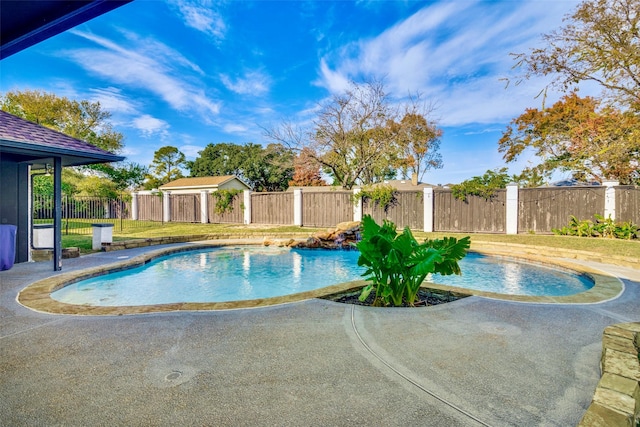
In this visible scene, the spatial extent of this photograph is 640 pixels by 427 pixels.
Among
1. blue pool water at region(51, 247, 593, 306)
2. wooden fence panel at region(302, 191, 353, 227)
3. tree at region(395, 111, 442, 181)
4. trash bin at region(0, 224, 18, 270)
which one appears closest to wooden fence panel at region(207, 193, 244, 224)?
wooden fence panel at region(302, 191, 353, 227)

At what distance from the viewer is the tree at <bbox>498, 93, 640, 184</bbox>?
8.60 meters

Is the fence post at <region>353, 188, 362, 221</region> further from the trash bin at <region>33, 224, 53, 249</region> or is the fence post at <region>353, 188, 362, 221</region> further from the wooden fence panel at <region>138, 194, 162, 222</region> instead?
the wooden fence panel at <region>138, 194, 162, 222</region>

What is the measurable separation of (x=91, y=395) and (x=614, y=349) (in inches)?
138

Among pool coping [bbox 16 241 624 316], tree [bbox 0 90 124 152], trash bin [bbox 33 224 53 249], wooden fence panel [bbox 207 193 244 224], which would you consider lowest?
pool coping [bbox 16 241 624 316]

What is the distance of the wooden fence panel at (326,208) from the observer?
587 inches

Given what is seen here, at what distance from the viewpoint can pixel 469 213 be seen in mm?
12570

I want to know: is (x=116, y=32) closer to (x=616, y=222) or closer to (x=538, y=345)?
(x=538, y=345)

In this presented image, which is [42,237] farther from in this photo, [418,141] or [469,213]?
[418,141]

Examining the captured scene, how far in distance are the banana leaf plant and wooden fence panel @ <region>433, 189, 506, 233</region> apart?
30.7 ft

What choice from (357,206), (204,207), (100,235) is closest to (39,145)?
(100,235)

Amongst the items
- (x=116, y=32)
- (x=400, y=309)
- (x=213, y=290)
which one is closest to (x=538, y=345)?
(x=400, y=309)

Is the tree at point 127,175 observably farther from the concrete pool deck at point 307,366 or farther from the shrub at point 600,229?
the shrub at point 600,229

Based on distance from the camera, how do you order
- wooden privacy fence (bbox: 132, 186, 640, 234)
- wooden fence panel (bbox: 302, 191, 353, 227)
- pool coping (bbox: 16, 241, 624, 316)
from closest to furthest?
1. pool coping (bbox: 16, 241, 624, 316)
2. wooden privacy fence (bbox: 132, 186, 640, 234)
3. wooden fence panel (bbox: 302, 191, 353, 227)

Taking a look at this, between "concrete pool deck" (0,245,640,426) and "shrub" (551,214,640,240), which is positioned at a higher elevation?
"shrub" (551,214,640,240)
